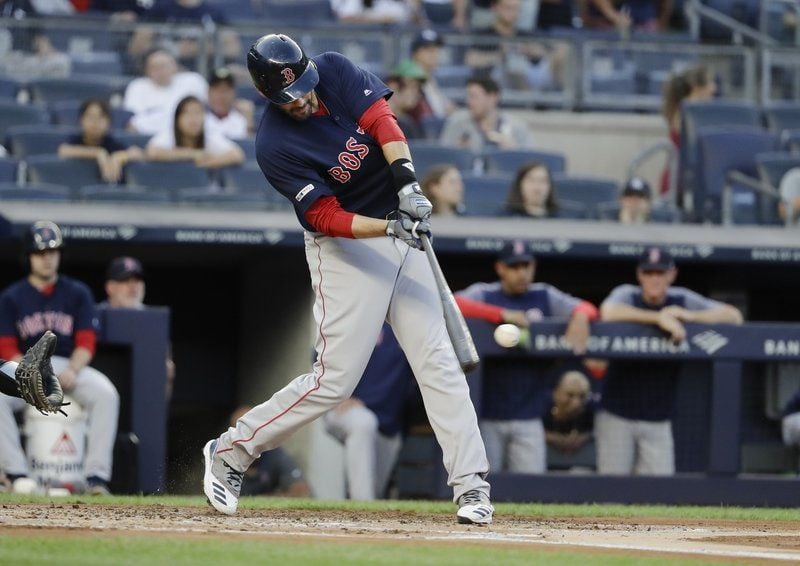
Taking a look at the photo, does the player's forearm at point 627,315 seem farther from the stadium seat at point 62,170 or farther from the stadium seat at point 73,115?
the stadium seat at point 73,115

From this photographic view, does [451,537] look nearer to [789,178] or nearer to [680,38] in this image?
[789,178]

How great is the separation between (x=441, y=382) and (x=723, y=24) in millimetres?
8123

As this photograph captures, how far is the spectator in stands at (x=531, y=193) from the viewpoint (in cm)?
942

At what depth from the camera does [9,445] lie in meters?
7.61

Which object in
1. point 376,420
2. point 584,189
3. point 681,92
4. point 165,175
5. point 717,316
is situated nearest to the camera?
point 717,316

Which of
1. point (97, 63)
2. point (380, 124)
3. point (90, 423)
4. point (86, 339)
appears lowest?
point (90, 423)

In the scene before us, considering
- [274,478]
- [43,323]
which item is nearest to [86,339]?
[43,323]

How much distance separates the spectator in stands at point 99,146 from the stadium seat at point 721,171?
370 centimetres

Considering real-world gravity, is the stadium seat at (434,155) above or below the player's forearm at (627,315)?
above

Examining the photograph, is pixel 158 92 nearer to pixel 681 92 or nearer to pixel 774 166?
pixel 681 92

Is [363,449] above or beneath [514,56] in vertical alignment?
beneath

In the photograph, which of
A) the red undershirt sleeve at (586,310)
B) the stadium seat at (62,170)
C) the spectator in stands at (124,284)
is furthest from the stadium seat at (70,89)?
the red undershirt sleeve at (586,310)

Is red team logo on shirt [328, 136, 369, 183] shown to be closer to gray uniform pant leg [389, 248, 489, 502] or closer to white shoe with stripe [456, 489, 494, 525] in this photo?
gray uniform pant leg [389, 248, 489, 502]

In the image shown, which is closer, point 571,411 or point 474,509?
point 474,509
